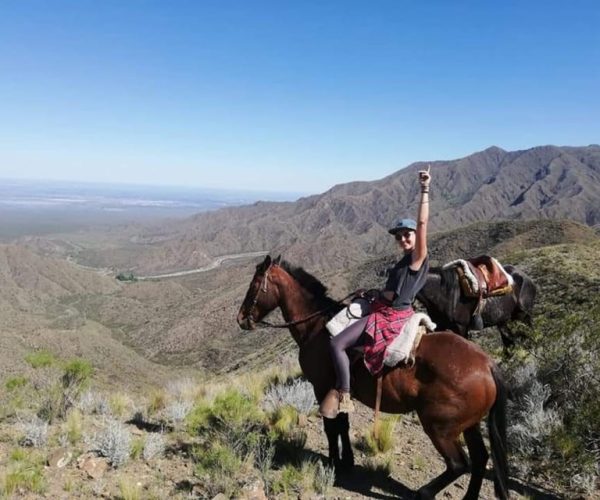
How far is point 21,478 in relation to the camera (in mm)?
4785

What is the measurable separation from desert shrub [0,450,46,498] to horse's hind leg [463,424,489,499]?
4.56 metres

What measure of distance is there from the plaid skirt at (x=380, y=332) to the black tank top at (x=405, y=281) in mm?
88

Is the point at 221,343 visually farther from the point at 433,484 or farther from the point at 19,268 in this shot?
the point at 19,268

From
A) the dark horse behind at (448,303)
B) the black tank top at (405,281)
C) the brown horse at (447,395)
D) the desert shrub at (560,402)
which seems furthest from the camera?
the dark horse behind at (448,303)

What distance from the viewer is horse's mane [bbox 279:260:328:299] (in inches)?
228

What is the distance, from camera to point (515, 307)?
29.9ft

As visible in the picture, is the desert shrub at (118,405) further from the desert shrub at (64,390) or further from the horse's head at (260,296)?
the horse's head at (260,296)

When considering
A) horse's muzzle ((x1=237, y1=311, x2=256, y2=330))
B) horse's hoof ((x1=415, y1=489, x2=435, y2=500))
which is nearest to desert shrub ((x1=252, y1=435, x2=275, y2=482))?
horse's muzzle ((x1=237, y1=311, x2=256, y2=330))

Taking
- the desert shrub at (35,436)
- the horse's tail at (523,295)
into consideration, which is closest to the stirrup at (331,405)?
the desert shrub at (35,436)

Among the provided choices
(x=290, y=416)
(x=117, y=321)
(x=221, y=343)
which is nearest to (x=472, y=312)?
(x=290, y=416)

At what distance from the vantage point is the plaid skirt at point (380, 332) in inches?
185

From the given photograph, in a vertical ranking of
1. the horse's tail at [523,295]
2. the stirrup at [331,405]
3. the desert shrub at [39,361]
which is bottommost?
the desert shrub at [39,361]

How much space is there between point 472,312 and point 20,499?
23.4 ft

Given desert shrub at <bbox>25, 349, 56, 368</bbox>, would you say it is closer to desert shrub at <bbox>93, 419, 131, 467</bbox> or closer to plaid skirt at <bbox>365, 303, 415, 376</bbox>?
desert shrub at <bbox>93, 419, 131, 467</bbox>
